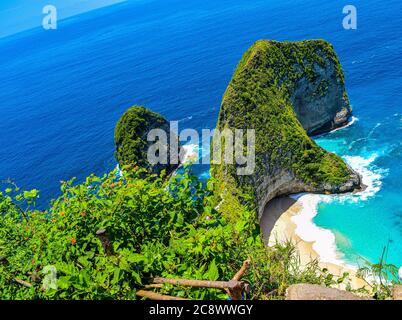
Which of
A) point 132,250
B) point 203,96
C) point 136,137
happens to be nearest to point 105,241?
point 132,250

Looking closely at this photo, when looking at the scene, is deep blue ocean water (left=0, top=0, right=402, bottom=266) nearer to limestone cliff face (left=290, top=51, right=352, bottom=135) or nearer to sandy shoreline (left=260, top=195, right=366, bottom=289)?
sandy shoreline (left=260, top=195, right=366, bottom=289)

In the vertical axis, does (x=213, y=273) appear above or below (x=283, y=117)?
below

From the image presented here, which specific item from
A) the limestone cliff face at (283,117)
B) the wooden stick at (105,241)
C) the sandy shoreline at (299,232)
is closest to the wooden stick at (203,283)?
the wooden stick at (105,241)

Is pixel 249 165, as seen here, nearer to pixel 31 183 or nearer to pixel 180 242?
pixel 180 242

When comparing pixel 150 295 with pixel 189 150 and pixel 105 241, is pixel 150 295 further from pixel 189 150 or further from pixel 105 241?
pixel 189 150

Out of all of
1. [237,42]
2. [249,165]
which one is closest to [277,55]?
[249,165]

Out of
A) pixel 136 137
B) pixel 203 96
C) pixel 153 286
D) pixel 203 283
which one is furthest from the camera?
pixel 203 96
